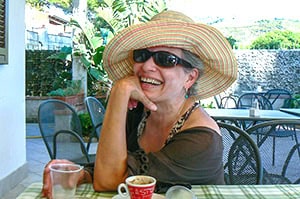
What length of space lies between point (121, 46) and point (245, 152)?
2.42 feet

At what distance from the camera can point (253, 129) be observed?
1.95 metres

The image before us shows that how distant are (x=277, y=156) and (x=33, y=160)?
3569mm

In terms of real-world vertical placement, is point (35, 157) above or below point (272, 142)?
below

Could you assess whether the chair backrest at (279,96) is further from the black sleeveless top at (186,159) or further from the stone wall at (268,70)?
the black sleeveless top at (186,159)

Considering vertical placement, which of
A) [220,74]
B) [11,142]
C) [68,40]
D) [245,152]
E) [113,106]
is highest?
[68,40]

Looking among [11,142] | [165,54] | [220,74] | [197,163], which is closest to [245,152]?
[220,74]

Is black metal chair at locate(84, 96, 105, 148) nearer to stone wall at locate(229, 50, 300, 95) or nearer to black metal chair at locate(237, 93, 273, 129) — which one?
black metal chair at locate(237, 93, 273, 129)

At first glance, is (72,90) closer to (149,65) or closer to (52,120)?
(52,120)

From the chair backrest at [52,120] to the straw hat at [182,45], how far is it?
993mm

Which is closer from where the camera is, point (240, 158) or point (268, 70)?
point (240, 158)

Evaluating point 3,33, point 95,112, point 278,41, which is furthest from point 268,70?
point 3,33

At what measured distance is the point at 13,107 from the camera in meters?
3.66

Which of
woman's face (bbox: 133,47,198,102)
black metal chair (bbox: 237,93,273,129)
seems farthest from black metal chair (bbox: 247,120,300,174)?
black metal chair (bbox: 237,93,273,129)

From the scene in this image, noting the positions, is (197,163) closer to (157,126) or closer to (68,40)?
(157,126)
